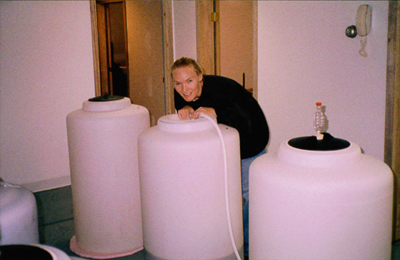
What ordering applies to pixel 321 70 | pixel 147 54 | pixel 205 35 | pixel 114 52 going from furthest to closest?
pixel 114 52 → pixel 147 54 → pixel 205 35 → pixel 321 70

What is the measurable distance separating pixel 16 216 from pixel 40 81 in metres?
2.26

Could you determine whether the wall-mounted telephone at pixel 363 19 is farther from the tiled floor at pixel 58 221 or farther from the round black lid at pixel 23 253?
the round black lid at pixel 23 253

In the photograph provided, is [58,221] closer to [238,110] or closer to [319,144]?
[238,110]

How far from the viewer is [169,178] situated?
4.10ft

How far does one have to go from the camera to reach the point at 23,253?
66 cm

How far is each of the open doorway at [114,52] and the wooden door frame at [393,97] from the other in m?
3.60

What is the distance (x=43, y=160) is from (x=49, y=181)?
0.65 feet

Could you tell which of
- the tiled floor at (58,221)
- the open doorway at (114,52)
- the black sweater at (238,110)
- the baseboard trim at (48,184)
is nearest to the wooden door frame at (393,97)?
the tiled floor at (58,221)

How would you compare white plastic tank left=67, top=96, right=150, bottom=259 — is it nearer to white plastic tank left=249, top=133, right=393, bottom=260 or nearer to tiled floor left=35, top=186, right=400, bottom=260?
tiled floor left=35, top=186, right=400, bottom=260

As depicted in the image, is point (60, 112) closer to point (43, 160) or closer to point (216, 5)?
point (43, 160)

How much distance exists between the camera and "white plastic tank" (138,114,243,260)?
124 centimetres

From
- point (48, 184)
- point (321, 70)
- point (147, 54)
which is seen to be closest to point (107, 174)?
point (321, 70)

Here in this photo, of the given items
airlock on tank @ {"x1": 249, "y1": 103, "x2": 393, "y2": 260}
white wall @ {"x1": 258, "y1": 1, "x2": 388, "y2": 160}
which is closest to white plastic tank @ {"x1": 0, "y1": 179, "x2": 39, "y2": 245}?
airlock on tank @ {"x1": 249, "y1": 103, "x2": 393, "y2": 260}

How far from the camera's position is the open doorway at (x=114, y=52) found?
4.72 meters
